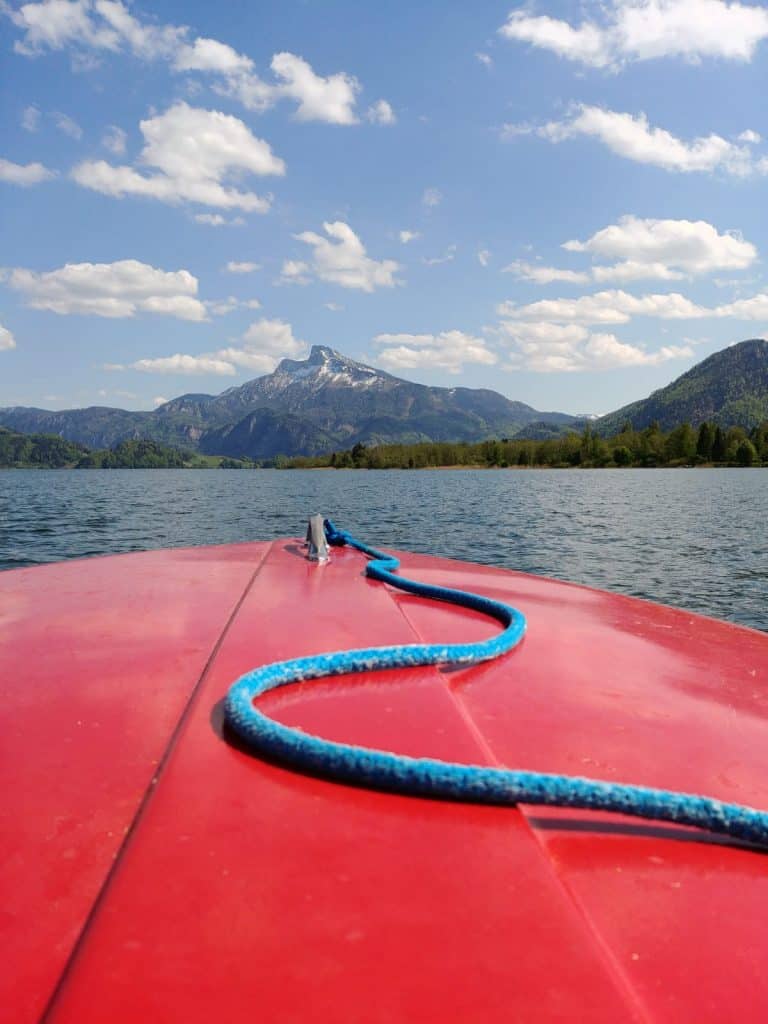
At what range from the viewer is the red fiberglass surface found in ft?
3.00

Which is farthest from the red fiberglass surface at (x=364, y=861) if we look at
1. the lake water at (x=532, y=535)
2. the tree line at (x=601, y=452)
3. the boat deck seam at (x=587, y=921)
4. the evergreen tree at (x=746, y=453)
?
the tree line at (x=601, y=452)

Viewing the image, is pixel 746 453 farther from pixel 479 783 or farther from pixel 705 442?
pixel 479 783

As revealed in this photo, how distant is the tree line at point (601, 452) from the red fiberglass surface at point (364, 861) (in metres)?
130

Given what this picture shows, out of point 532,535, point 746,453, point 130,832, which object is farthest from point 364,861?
point 746,453

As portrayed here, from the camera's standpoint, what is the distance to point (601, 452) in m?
136

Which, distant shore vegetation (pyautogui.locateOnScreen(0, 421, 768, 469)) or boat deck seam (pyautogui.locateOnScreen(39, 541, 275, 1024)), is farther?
distant shore vegetation (pyautogui.locateOnScreen(0, 421, 768, 469))

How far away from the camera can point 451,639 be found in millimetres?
2908

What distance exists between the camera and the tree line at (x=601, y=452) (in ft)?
400

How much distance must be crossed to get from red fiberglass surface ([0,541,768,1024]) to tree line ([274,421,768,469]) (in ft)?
428

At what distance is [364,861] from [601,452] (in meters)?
142

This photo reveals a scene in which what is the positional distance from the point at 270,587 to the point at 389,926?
9.47ft

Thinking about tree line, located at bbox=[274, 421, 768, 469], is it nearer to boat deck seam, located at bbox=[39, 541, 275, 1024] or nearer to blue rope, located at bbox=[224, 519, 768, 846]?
boat deck seam, located at bbox=[39, 541, 275, 1024]

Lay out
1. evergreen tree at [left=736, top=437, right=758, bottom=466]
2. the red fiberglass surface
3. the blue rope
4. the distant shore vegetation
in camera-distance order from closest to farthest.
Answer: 1. the red fiberglass surface
2. the blue rope
3. evergreen tree at [left=736, top=437, right=758, bottom=466]
4. the distant shore vegetation

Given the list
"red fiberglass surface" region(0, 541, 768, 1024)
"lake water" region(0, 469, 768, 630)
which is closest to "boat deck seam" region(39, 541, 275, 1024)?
"red fiberglass surface" region(0, 541, 768, 1024)
